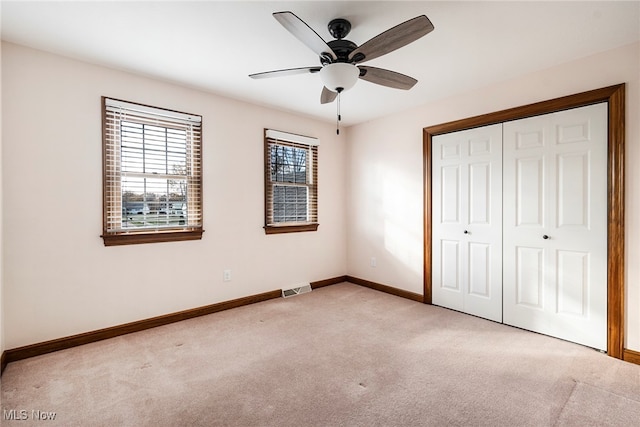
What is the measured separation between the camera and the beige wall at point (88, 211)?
8.03 feet

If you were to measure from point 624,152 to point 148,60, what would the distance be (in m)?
3.96

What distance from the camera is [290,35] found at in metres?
2.30

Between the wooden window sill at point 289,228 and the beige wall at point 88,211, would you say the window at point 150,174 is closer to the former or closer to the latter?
the beige wall at point 88,211

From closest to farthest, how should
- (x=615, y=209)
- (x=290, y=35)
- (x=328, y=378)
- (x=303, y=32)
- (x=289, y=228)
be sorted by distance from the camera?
(x=303, y=32) → (x=328, y=378) → (x=290, y=35) → (x=615, y=209) → (x=289, y=228)

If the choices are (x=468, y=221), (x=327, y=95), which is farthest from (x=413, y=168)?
(x=327, y=95)

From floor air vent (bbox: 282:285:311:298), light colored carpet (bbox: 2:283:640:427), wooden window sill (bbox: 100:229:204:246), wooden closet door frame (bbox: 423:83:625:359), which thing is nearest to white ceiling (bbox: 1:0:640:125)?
wooden closet door frame (bbox: 423:83:625:359)

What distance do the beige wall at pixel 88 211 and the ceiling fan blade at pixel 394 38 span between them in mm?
2105

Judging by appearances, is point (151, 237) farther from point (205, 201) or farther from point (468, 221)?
point (468, 221)

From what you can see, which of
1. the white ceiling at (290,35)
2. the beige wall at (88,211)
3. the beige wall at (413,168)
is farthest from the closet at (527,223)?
the beige wall at (88,211)

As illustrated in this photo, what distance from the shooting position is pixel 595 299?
102 inches

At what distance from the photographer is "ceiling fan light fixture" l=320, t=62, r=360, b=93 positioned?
2.04 m

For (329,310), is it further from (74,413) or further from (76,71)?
(76,71)

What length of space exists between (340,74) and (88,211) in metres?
2.46

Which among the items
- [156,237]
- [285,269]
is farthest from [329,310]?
[156,237]
